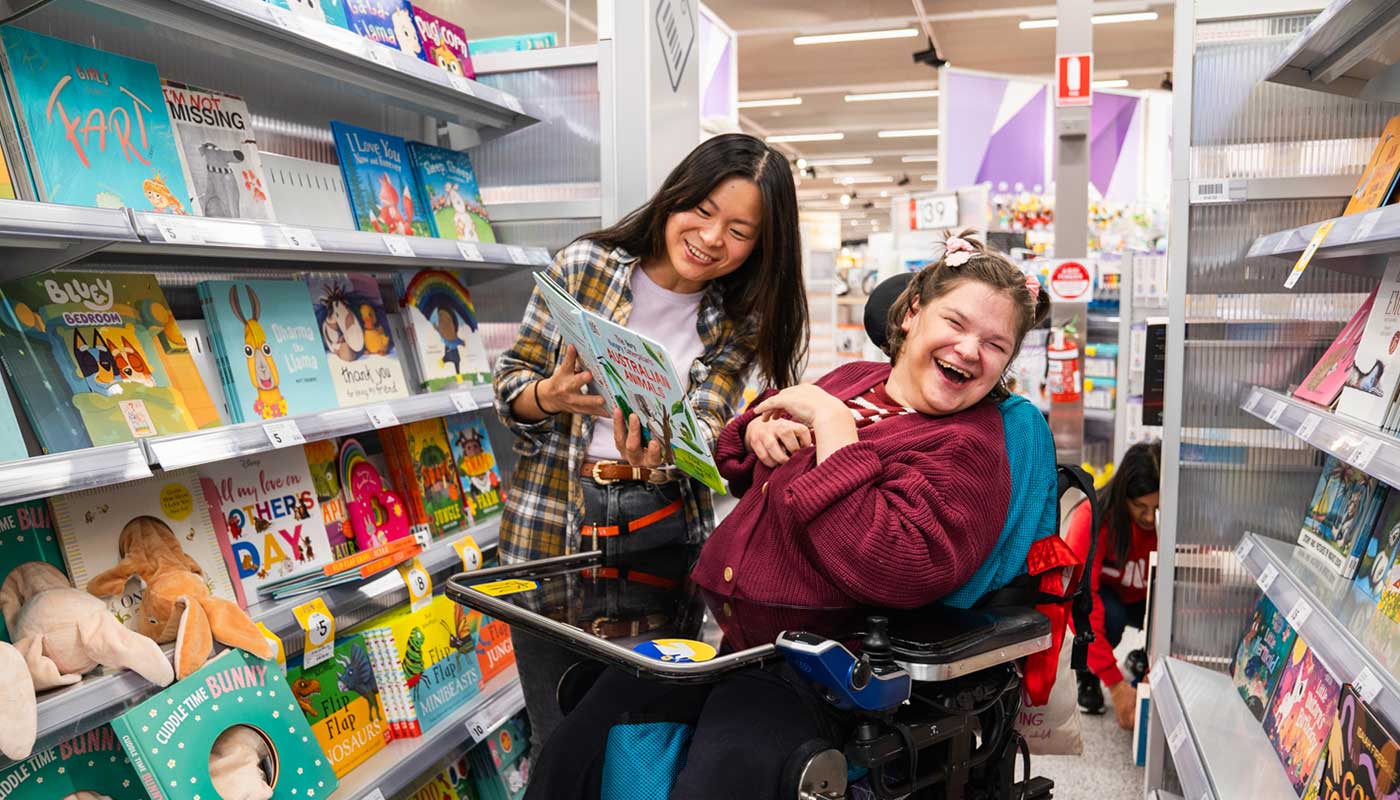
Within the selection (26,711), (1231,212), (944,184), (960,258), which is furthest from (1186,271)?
(944,184)

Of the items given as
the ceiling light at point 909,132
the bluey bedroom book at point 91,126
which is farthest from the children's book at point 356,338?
the ceiling light at point 909,132

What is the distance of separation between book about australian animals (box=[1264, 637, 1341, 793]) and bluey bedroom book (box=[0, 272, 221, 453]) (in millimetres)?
2187

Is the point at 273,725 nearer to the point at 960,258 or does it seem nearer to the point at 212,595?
the point at 212,595

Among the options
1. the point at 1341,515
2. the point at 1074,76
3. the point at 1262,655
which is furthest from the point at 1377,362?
the point at 1074,76

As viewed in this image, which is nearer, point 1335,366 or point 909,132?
point 1335,366

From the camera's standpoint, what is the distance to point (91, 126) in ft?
6.04

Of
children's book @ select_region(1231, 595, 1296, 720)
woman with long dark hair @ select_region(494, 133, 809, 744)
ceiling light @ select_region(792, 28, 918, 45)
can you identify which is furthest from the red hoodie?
ceiling light @ select_region(792, 28, 918, 45)

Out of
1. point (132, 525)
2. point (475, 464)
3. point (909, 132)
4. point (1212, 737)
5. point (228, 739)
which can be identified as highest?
point (909, 132)

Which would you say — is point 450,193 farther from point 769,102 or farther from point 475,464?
point 769,102

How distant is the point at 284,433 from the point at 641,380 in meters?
0.88

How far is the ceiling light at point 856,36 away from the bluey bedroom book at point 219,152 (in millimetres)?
9562

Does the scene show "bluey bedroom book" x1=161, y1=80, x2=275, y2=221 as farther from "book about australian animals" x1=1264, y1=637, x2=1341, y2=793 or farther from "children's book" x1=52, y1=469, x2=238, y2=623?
"book about australian animals" x1=1264, y1=637, x2=1341, y2=793

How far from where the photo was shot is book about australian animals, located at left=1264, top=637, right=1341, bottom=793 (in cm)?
188

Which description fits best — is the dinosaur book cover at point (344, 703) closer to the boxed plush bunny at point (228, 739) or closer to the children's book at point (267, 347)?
the boxed plush bunny at point (228, 739)
